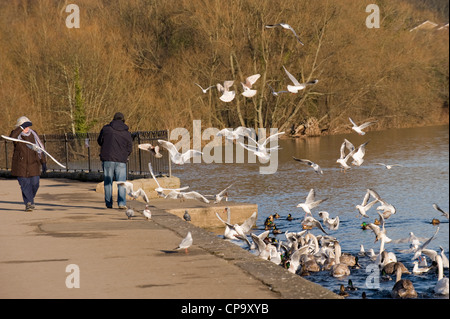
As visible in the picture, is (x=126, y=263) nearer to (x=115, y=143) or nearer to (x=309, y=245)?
(x=309, y=245)

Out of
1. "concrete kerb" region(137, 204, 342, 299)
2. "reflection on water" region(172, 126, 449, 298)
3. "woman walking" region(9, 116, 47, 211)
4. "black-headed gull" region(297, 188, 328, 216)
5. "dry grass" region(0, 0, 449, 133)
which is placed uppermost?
"dry grass" region(0, 0, 449, 133)

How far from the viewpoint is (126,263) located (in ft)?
31.6

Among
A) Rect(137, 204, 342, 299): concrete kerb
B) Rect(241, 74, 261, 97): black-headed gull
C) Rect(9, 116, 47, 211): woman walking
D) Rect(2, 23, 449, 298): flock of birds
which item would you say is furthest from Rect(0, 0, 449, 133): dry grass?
Rect(137, 204, 342, 299): concrete kerb

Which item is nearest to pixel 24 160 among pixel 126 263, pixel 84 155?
pixel 126 263

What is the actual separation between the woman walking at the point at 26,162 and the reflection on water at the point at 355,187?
5.67 metres

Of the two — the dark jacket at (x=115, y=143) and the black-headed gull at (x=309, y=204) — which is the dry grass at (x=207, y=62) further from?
the black-headed gull at (x=309, y=204)

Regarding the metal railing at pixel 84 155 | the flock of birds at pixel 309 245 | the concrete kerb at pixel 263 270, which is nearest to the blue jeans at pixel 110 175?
the flock of birds at pixel 309 245

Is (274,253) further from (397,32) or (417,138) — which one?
(397,32)

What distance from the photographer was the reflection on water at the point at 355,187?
17.8 meters

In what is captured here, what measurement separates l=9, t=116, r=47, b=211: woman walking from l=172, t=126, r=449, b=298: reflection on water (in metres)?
5.67

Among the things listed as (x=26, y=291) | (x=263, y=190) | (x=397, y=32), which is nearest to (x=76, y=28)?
(x=263, y=190)

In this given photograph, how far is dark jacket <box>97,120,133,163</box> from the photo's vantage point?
51.1 ft

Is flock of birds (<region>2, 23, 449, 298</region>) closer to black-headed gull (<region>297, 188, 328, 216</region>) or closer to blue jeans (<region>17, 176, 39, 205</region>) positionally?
black-headed gull (<region>297, 188, 328, 216</region>)
